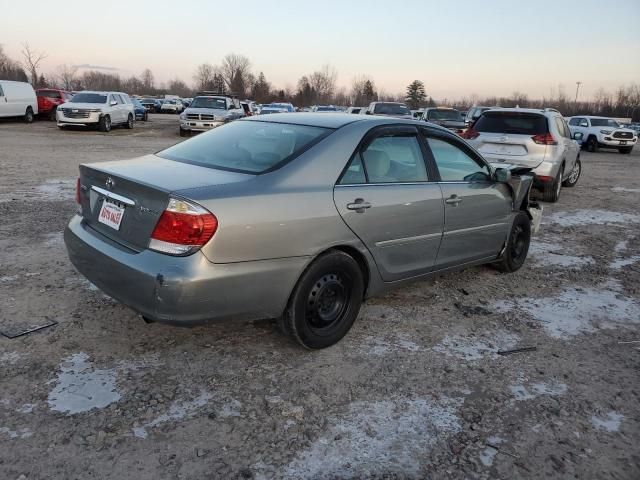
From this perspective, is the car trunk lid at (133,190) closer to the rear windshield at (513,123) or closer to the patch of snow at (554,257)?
the patch of snow at (554,257)

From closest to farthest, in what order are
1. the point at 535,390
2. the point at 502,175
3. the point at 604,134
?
the point at 535,390
the point at 502,175
the point at 604,134

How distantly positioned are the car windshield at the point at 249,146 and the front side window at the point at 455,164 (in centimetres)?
115

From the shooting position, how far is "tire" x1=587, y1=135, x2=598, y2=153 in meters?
24.4

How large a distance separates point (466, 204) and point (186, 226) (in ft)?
8.45

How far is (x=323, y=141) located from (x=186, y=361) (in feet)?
5.64

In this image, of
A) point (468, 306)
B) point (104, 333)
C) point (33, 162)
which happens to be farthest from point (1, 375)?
point (33, 162)

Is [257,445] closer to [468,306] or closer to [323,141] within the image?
[323,141]

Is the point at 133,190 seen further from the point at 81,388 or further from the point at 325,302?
the point at 325,302

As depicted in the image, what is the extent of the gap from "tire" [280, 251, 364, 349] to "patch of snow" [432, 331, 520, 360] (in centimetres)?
71

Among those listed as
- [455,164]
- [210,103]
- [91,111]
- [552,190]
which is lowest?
[552,190]

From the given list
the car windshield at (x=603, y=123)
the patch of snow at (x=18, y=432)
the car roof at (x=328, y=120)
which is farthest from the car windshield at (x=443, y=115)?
the patch of snow at (x=18, y=432)

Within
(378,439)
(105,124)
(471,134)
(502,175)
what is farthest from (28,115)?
(378,439)

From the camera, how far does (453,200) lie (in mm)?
4281

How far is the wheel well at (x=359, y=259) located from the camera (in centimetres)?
354
